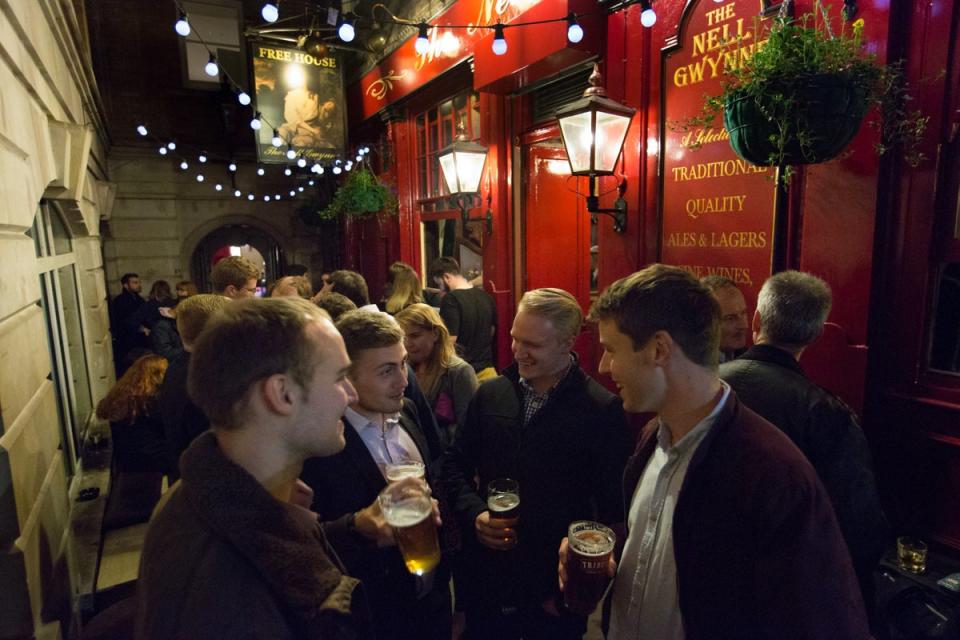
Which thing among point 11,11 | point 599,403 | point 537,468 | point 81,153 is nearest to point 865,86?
point 599,403

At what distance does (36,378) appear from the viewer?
2.48 metres

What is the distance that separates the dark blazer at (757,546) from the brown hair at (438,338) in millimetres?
2123

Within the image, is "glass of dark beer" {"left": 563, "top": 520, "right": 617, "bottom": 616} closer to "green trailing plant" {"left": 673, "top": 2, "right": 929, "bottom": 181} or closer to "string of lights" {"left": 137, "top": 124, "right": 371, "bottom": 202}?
"green trailing plant" {"left": 673, "top": 2, "right": 929, "bottom": 181}

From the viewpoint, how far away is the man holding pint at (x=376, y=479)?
1.92 m

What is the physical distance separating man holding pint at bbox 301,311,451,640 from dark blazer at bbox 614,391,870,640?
924mm

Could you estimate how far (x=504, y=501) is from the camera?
192cm

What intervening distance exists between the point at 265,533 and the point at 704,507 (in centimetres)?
107

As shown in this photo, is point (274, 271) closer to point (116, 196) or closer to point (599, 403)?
point (116, 196)

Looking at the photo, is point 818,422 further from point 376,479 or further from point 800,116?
point 376,479

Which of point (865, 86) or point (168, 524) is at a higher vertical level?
point (865, 86)

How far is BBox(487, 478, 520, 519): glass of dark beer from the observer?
6.24 feet

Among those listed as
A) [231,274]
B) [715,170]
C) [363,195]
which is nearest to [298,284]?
[231,274]

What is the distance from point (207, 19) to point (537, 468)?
1237 cm

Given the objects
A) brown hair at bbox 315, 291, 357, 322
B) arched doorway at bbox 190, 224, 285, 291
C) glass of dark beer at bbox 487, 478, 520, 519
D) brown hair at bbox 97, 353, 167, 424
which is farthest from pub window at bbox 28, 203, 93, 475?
arched doorway at bbox 190, 224, 285, 291
